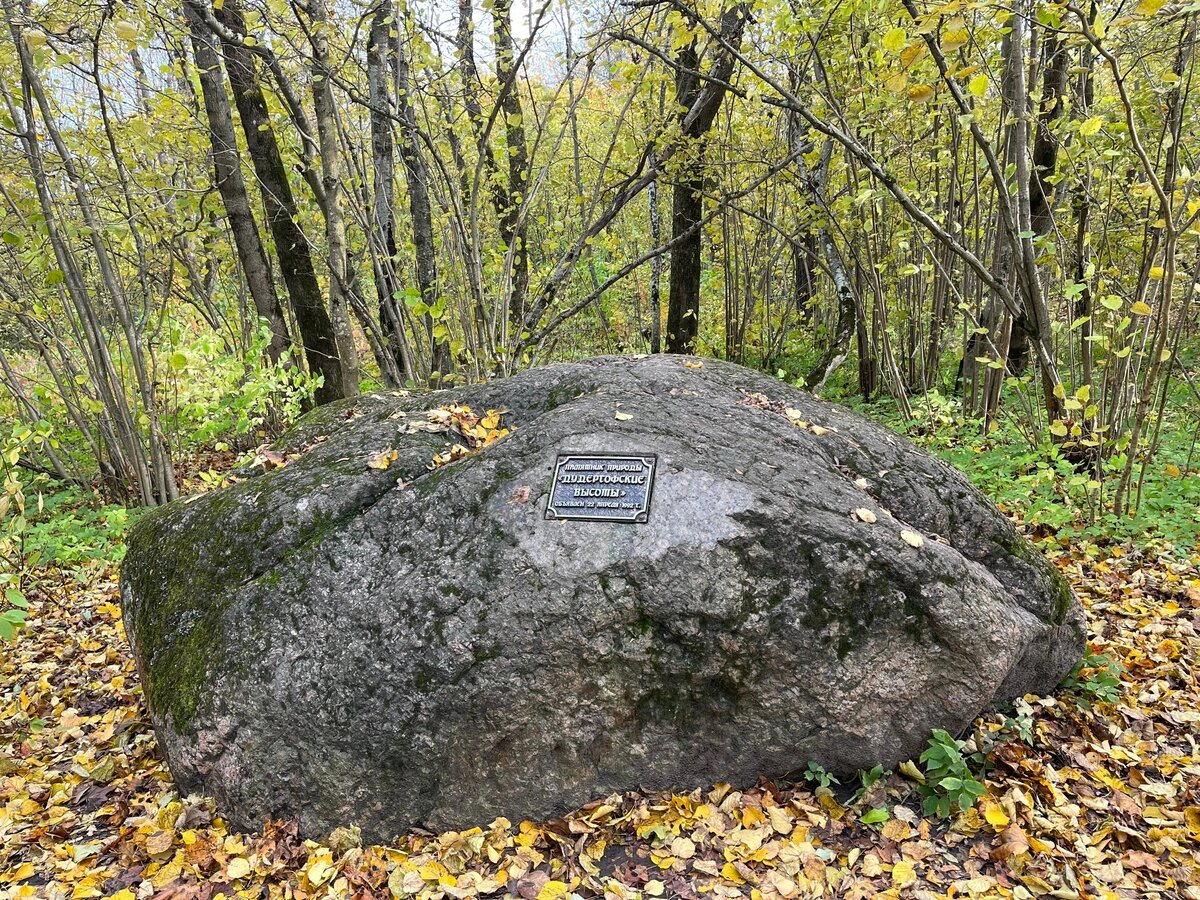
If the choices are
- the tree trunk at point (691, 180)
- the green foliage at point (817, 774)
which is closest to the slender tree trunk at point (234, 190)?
the tree trunk at point (691, 180)

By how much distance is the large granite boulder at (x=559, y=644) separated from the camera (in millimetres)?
2686

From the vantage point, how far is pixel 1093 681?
329cm

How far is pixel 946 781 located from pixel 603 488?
169cm

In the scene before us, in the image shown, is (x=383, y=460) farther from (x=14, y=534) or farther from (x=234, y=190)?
(x=234, y=190)

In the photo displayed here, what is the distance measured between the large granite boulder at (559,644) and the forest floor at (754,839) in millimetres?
124

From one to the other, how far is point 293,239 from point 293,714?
263 inches

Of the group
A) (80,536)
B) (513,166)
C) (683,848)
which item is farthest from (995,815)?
(513,166)

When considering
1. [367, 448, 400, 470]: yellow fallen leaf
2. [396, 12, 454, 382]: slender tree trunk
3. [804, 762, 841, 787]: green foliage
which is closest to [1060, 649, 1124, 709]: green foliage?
[804, 762, 841, 787]: green foliage

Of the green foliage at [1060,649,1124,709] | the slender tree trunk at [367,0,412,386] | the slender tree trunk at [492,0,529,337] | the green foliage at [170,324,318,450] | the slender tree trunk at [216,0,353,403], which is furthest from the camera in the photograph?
the slender tree trunk at [216,0,353,403]

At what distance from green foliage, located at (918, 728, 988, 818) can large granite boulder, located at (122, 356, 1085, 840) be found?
10cm

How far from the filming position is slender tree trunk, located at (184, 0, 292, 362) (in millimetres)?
6945

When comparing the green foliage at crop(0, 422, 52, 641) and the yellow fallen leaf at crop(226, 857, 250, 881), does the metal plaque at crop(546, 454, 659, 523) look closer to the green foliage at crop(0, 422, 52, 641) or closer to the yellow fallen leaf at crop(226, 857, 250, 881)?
the yellow fallen leaf at crop(226, 857, 250, 881)

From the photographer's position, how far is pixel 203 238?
793cm

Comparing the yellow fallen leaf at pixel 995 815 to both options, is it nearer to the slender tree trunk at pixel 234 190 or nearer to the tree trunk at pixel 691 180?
the tree trunk at pixel 691 180
